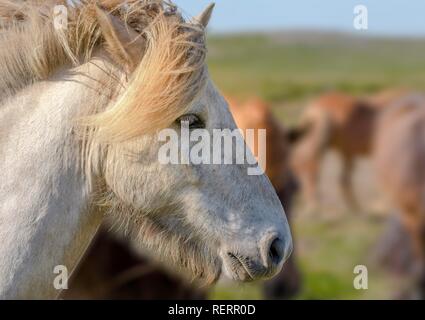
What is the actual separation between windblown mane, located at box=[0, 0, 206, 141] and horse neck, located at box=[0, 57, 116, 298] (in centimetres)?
8

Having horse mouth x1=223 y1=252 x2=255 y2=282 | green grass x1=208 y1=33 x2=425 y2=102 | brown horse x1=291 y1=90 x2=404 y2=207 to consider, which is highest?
green grass x1=208 y1=33 x2=425 y2=102

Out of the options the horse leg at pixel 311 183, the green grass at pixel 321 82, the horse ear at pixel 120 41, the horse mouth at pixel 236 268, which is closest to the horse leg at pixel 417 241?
the green grass at pixel 321 82

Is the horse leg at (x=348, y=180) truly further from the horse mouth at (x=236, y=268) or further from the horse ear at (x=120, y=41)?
the horse ear at (x=120, y=41)

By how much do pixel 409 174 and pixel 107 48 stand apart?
35.6 feet

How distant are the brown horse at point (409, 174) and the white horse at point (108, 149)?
10054 millimetres

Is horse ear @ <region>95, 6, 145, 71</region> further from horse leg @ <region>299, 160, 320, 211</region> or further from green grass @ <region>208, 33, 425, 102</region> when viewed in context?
green grass @ <region>208, 33, 425, 102</region>

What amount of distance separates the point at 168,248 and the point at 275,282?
6.97 metres

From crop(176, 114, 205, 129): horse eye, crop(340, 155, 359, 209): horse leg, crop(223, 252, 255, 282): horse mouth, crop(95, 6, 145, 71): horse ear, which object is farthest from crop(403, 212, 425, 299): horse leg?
crop(95, 6, 145, 71): horse ear

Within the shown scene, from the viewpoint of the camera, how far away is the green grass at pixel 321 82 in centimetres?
1360

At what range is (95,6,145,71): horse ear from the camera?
3.12 m

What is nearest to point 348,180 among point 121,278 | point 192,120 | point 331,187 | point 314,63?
point 331,187

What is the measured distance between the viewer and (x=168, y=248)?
332 cm

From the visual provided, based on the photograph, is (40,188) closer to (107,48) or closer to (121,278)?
(107,48)
